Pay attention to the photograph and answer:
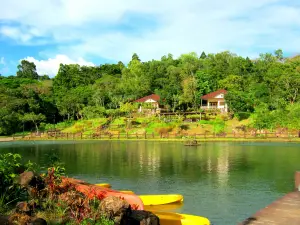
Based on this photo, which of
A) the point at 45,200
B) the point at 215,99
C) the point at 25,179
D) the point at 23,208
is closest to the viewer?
the point at 23,208

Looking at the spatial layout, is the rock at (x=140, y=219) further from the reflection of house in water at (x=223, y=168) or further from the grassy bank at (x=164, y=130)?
the grassy bank at (x=164, y=130)

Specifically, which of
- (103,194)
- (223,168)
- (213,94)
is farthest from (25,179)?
(213,94)

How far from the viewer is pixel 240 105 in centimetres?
5425

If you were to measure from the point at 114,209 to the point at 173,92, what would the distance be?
2191 inches

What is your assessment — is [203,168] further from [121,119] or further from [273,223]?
[121,119]

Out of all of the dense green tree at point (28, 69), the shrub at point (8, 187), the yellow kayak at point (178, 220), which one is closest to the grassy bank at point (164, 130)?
the yellow kayak at point (178, 220)

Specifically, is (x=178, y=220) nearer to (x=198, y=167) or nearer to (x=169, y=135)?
(x=198, y=167)

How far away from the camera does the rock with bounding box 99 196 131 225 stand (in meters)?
7.53

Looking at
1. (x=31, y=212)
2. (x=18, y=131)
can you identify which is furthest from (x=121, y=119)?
(x=31, y=212)

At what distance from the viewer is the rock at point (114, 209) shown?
7531 millimetres

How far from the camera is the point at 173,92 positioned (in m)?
62.7

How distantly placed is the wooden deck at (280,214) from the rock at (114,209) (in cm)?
275

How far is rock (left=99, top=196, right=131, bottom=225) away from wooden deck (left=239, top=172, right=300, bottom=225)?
275 centimetres

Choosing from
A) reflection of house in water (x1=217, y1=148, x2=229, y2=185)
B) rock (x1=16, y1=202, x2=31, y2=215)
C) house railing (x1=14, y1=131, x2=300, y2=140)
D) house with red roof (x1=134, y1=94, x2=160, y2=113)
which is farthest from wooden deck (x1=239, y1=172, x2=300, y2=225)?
house with red roof (x1=134, y1=94, x2=160, y2=113)
